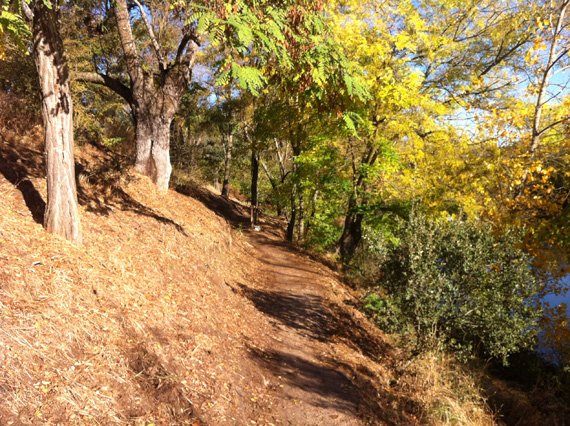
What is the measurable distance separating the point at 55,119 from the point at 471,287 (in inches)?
310

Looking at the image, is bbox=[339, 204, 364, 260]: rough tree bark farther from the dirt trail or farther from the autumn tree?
the autumn tree

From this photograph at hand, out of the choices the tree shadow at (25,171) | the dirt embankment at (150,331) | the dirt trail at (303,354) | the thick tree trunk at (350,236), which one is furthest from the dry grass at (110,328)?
the thick tree trunk at (350,236)

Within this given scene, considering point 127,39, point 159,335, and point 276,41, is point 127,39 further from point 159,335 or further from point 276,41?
point 159,335

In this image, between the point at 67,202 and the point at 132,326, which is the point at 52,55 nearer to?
the point at 67,202

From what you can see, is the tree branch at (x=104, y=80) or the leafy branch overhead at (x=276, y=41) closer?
the leafy branch overhead at (x=276, y=41)

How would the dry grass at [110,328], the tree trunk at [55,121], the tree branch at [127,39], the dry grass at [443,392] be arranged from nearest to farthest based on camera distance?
1. the dry grass at [110,328]
2. the tree trunk at [55,121]
3. the dry grass at [443,392]
4. the tree branch at [127,39]

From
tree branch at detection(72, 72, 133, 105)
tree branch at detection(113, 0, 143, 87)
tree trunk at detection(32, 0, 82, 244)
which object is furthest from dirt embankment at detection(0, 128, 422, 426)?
tree branch at detection(113, 0, 143, 87)

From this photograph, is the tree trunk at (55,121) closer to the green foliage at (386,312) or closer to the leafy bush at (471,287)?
the leafy bush at (471,287)

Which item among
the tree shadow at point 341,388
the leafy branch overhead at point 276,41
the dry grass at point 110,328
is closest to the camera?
the dry grass at point 110,328

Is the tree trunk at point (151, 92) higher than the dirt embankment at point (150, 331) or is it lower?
higher

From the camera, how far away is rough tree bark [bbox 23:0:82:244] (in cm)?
441

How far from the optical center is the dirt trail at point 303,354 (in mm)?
5012

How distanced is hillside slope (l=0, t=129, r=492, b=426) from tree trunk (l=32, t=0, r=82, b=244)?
33 cm

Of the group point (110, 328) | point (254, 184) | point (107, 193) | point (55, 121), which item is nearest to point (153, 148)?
point (107, 193)
